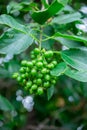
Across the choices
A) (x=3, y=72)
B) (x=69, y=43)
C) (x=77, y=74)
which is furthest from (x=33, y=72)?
(x=3, y=72)

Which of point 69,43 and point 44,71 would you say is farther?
point 69,43

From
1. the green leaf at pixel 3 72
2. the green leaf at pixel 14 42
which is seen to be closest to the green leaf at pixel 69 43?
the green leaf at pixel 14 42

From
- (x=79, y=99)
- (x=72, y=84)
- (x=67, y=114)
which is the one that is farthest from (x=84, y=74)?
(x=67, y=114)

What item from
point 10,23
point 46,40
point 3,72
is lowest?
point 3,72

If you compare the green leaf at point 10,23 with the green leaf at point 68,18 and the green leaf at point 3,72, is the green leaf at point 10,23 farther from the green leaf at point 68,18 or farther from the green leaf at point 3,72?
the green leaf at point 3,72

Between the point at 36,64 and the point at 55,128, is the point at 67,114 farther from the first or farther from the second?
the point at 36,64

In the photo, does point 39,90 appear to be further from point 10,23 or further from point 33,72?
point 10,23

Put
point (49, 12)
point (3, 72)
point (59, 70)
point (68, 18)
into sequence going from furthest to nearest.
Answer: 1. point (3, 72)
2. point (68, 18)
3. point (49, 12)
4. point (59, 70)
